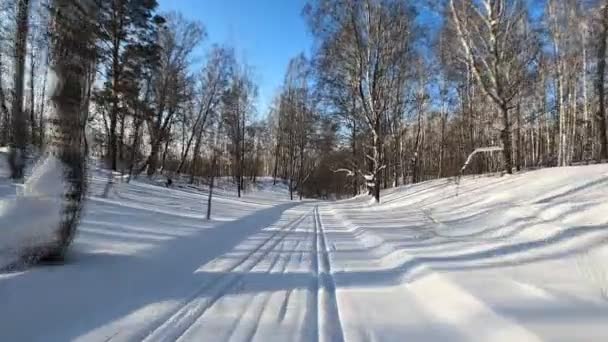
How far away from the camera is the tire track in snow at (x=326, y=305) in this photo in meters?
3.42

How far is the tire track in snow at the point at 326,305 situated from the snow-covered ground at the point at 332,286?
12 mm

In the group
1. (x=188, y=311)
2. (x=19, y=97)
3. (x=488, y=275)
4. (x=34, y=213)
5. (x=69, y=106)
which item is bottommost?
(x=188, y=311)

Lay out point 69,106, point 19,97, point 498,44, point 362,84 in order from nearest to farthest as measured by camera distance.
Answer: point 69,106 → point 19,97 → point 498,44 → point 362,84

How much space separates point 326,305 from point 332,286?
0.77 meters

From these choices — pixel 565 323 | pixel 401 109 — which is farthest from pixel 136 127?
pixel 565 323

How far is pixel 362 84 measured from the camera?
2112 centimetres

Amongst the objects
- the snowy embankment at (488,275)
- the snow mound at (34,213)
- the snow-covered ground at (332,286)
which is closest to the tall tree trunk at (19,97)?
the snow-covered ground at (332,286)

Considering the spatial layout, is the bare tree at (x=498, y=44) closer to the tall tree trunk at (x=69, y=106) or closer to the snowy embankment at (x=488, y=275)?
the snowy embankment at (x=488, y=275)

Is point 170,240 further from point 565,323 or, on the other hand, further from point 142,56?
point 142,56

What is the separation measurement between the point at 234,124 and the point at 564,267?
35549 millimetres

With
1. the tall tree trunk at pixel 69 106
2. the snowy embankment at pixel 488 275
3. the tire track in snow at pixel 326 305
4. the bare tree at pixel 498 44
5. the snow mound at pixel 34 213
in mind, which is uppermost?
the bare tree at pixel 498 44

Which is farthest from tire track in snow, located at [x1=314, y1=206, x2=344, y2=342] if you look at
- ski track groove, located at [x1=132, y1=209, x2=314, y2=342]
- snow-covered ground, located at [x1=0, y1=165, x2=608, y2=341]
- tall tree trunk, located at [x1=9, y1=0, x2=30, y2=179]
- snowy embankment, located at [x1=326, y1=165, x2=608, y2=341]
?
tall tree trunk, located at [x1=9, y1=0, x2=30, y2=179]

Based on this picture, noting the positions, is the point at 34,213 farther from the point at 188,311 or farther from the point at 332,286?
the point at 332,286

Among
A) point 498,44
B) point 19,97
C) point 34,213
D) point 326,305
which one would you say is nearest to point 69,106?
point 34,213
